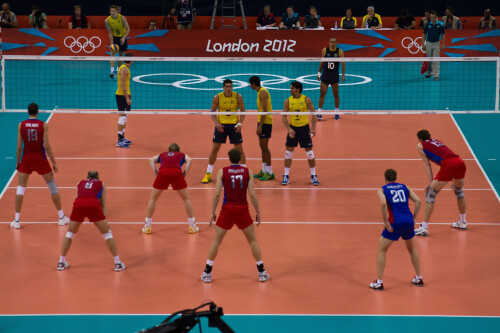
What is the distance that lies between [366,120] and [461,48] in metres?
10.7

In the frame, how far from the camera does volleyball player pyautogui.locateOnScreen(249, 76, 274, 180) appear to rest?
58.0ft

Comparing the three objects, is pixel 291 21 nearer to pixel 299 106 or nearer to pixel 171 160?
pixel 299 106

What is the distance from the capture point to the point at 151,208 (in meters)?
14.8

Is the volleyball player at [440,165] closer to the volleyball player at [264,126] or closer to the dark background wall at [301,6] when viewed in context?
the volleyball player at [264,126]

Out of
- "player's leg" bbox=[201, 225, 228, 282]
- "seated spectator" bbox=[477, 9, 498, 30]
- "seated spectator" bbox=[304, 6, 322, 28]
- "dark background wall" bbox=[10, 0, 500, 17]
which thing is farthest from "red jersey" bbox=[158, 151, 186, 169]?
"dark background wall" bbox=[10, 0, 500, 17]

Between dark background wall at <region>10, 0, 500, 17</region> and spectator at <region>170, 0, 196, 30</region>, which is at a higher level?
dark background wall at <region>10, 0, 500, 17</region>

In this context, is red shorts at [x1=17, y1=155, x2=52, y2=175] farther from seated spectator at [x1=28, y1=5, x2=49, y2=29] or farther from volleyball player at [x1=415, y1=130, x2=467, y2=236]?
seated spectator at [x1=28, y1=5, x2=49, y2=29]

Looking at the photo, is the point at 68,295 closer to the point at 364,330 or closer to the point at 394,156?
the point at 364,330

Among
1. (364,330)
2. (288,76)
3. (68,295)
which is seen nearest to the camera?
(364,330)

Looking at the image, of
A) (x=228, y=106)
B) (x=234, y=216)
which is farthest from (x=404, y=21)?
(x=234, y=216)

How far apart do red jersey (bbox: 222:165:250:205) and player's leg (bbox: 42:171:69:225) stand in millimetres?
4459

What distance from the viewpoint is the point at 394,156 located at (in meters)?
20.4

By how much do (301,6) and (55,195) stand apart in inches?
1022

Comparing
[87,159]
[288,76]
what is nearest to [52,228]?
[87,159]
